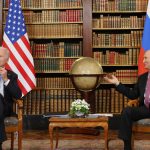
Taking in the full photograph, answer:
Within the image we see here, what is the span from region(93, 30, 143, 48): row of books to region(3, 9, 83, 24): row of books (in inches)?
18.1

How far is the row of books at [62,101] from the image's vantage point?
716cm

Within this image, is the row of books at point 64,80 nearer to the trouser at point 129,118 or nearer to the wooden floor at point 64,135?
the wooden floor at point 64,135

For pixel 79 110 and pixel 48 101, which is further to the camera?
pixel 48 101

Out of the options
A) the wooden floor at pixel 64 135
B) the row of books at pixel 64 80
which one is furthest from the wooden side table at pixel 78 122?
the row of books at pixel 64 80

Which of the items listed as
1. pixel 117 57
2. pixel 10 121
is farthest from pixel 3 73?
pixel 117 57

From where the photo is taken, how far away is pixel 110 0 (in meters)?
7.20

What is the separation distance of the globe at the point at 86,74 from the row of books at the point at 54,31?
1.54 m

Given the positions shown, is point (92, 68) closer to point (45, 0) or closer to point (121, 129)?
point (121, 129)

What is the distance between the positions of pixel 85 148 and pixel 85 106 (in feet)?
3.05

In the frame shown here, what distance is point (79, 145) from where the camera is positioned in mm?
5703

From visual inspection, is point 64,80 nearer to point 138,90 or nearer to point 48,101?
point 48,101

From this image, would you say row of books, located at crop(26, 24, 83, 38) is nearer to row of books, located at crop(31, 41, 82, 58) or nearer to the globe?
row of books, located at crop(31, 41, 82, 58)

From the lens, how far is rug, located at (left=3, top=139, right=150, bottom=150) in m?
5.50

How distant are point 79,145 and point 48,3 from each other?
275cm
